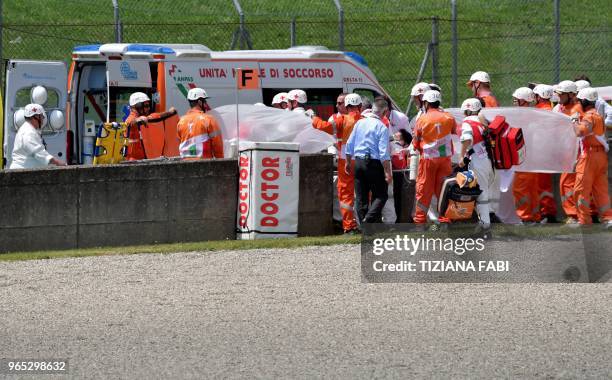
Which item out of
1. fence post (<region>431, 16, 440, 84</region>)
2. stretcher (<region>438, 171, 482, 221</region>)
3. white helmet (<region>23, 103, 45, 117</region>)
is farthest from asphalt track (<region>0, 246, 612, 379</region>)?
fence post (<region>431, 16, 440, 84</region>)

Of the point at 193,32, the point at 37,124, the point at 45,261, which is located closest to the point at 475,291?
the point at 45,261

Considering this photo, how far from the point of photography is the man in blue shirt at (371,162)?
15.9 m

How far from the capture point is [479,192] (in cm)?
1520

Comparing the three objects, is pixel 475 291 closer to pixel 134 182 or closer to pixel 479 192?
pixel 479 192

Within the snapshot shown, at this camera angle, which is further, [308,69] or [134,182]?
[308,69]

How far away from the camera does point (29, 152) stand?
52.5 ft

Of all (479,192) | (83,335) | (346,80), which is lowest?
(83,335)

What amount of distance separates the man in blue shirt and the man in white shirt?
362cm

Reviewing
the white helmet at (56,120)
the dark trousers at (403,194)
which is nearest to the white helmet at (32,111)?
the white helmet at (56,120)

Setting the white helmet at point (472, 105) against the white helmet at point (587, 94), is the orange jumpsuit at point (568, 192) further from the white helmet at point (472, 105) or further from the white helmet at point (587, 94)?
the white helmet at point (472, 105)

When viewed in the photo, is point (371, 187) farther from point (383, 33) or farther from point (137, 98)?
point (383, 33)

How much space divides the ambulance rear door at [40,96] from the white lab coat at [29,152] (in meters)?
2.89

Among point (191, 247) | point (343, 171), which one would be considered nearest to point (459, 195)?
point (343, 171)

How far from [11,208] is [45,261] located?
41.1 inches
